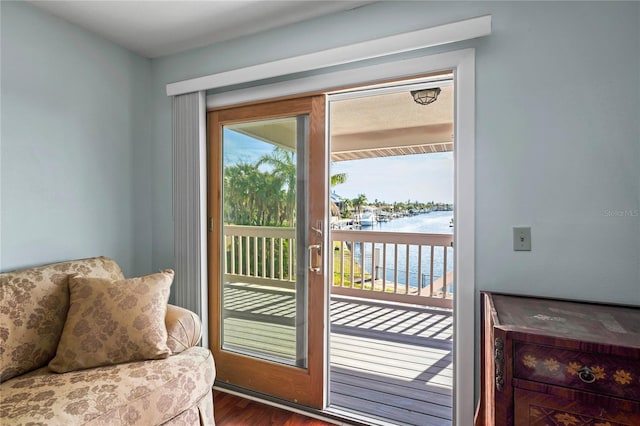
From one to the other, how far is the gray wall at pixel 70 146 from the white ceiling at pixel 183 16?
162 millimetres

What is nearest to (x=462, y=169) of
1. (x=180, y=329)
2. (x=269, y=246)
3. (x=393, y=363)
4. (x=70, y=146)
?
(x=269, y=246)

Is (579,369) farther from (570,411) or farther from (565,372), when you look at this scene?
(570,411)

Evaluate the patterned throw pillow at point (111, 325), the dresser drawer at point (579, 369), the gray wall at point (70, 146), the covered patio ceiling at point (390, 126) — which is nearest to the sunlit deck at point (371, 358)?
the patterned throw pillow at point (111, 325)

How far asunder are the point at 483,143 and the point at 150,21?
2.18m

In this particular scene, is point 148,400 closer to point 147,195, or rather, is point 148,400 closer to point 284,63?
point 147,195

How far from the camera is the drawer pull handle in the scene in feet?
3.59

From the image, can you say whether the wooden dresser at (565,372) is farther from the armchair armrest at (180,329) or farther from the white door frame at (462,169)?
the armchair armrest at (180,329)

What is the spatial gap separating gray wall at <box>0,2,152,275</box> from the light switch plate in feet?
8.47

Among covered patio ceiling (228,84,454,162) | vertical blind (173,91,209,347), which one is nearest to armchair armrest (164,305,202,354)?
vertical blind (173,91,209,347)

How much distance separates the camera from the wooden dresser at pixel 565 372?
1.06m

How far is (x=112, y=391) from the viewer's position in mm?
1442

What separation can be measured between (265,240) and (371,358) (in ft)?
4.85

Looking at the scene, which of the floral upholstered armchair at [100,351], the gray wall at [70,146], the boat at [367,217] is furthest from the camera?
the boat at [367,217]

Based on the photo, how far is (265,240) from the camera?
2.38 metres
